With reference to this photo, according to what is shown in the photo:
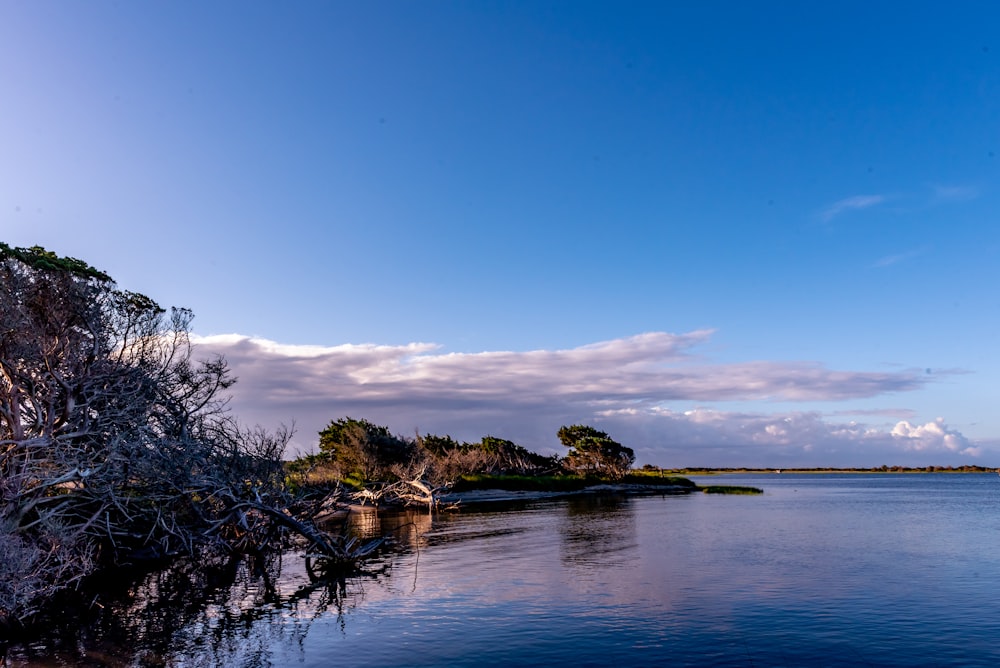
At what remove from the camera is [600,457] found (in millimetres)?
144875

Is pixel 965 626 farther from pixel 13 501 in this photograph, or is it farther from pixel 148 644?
pixel 13 501

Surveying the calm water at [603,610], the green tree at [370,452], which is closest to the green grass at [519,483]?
the green tree at [370,452]

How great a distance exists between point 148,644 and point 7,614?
481cm

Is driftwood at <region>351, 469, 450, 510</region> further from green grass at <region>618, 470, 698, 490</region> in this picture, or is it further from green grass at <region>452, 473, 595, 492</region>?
green grass at <region>618, 470, 698, 490</region>

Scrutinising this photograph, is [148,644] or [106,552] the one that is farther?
[106,552]

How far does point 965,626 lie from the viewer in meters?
23.4

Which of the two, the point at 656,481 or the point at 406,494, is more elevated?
the point at 406,494

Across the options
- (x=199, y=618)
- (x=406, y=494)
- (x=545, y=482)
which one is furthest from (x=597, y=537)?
(x=545, y=482)

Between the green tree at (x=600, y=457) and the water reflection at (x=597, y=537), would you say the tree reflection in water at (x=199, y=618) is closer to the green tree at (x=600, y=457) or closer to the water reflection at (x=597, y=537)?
the water reflection at (x=597, y=537)

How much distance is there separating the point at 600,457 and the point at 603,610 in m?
121

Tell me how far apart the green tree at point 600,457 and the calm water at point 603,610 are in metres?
95.9

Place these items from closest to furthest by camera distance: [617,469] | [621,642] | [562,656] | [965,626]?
[562,656]
[621,642]
[965,626]
[617,469]

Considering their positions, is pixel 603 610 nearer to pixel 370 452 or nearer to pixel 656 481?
pixel 370 452

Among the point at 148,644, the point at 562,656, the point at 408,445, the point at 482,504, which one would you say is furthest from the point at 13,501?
the point at 408,445
